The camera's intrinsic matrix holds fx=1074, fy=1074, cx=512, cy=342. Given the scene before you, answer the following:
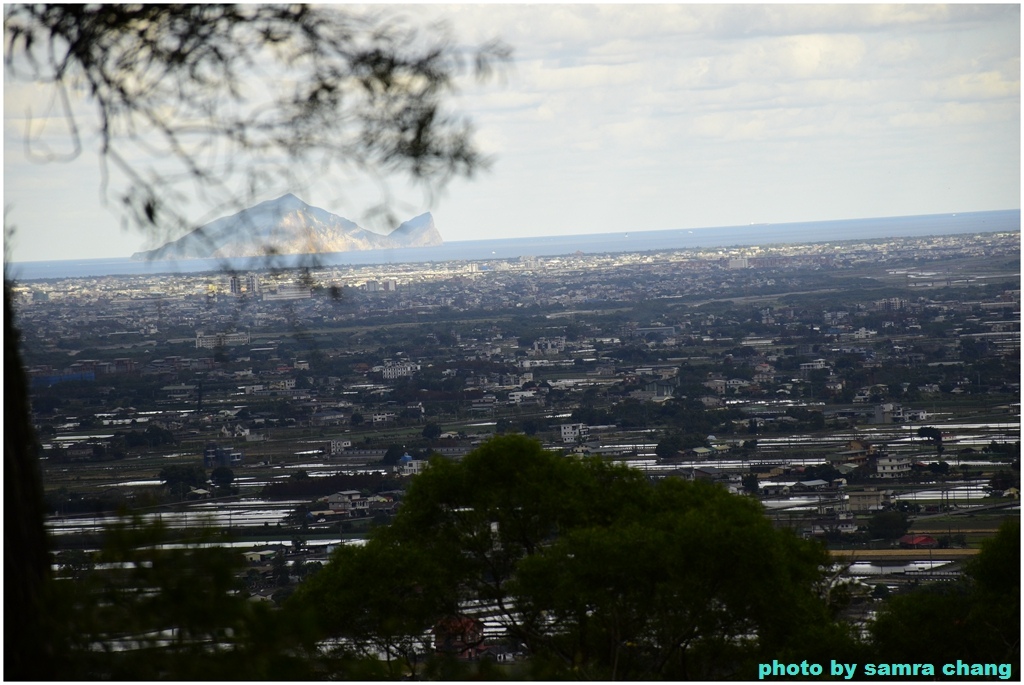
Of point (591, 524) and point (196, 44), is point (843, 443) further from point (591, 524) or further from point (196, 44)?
point (196, 44)

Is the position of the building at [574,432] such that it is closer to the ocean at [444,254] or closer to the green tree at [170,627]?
the ocean at [444,254]

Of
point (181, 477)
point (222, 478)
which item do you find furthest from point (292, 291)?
point (222, 478)

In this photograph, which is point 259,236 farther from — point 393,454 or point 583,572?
point 393,454

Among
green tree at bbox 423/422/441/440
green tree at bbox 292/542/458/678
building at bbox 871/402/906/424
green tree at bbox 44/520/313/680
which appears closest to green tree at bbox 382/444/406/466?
green tree at bbox 423/422/441/440

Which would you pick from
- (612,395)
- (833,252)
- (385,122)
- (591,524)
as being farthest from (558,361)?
(833,252)

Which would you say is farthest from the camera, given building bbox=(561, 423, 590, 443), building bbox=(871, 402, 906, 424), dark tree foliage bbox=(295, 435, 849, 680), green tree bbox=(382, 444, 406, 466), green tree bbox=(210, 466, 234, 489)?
building bbox=(871, 402, 906, 424)

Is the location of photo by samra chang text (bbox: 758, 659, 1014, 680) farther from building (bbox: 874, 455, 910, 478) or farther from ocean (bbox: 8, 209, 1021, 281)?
building (bbox: 874, 455, 910, 478)

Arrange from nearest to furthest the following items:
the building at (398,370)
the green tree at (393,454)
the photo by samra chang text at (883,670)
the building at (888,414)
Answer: the photo by samra chang text at (883,670), the green tree at (393,454), the building at (888,414), the building at (398,370)

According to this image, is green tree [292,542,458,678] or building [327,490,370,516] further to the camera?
building [327,490,370,516]

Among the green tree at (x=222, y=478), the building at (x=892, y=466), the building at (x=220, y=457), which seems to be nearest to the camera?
the building at (x=892, y=466)

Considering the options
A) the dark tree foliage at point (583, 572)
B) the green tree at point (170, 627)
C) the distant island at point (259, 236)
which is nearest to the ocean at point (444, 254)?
the distant island at point (259, 236)

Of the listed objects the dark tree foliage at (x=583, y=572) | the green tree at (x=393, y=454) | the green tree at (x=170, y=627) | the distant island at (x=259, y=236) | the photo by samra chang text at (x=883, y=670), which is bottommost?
the green tree at (x=393, y=454)

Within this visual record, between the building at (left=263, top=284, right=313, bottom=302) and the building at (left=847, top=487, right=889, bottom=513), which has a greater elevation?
the building at (left=263, top=284, right=313, bottom=302)
